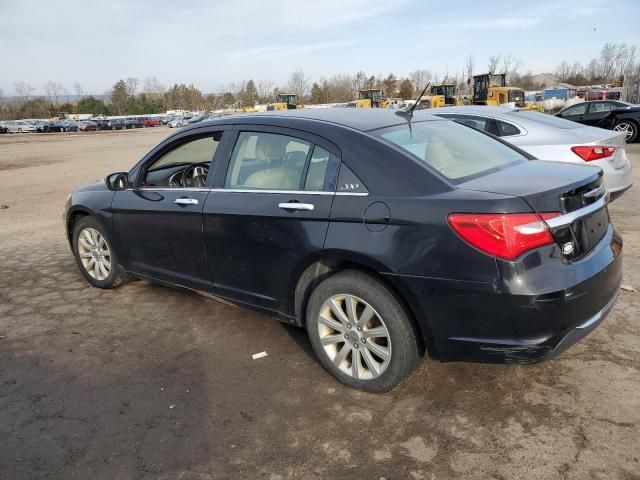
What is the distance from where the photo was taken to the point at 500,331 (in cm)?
265

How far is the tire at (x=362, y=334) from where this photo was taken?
116 inches

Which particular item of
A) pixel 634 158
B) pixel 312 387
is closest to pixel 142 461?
pixel 312 387

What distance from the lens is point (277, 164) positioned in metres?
3.60

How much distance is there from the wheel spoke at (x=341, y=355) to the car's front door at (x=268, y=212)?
0.50 metres

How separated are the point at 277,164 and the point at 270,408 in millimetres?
1602

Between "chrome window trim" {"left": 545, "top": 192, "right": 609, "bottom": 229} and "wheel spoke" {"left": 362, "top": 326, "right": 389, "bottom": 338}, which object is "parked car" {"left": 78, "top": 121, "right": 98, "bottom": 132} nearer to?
"wheel spoke" {"left": 362, "top": 326, "right": 389, "bottom": 338}

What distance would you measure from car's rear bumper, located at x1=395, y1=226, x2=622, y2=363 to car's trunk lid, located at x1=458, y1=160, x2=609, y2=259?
12cm

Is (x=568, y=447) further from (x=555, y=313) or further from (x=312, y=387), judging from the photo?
(x=312, y=387)

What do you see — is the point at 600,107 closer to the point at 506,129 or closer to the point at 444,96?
the point at 506,129

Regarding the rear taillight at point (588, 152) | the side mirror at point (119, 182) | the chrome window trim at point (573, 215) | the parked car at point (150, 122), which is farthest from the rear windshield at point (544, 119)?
the parked car at point (150, 122)

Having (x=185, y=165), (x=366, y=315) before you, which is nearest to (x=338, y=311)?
(x=366, y=315)

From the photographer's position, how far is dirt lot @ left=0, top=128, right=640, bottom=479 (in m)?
2.58

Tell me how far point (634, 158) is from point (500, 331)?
13.2m

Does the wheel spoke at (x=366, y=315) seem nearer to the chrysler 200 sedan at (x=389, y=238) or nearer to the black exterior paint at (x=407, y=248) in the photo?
the chrysler 200 sedan at (x=389, y=238)
